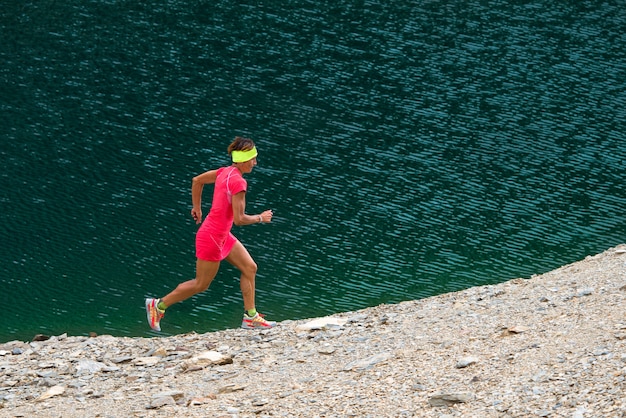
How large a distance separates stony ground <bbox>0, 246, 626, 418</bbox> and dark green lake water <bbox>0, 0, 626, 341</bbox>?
11.8ft

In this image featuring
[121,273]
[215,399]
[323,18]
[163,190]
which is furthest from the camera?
[323,18]

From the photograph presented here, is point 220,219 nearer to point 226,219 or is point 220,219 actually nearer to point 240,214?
point 226,219

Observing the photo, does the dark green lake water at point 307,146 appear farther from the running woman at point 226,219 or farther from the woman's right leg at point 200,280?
the running woman at point 226,219

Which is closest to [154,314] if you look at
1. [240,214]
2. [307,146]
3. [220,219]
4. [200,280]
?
[200,280]

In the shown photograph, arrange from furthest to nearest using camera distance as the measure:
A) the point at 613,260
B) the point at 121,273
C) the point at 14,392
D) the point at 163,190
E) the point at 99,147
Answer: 1. the point at 99,147
2. the point at 163,190
3. the point at 121,273
4. the point at 613,260
5. the point at 14,392

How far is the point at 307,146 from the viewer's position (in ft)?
109

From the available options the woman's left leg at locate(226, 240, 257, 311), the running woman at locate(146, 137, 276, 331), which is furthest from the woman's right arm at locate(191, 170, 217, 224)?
the woman's left leg at locate(226, 240, 257, 311)

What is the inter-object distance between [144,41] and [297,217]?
19766 mm

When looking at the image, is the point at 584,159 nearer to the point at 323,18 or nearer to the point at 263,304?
the point at 263,304

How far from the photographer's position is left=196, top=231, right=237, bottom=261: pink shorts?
16391mm

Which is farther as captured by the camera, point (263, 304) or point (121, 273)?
point (121, 273)

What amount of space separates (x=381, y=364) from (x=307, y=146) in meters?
18.8

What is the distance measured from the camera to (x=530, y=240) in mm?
26406

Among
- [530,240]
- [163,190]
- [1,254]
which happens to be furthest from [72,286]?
[530,240]
